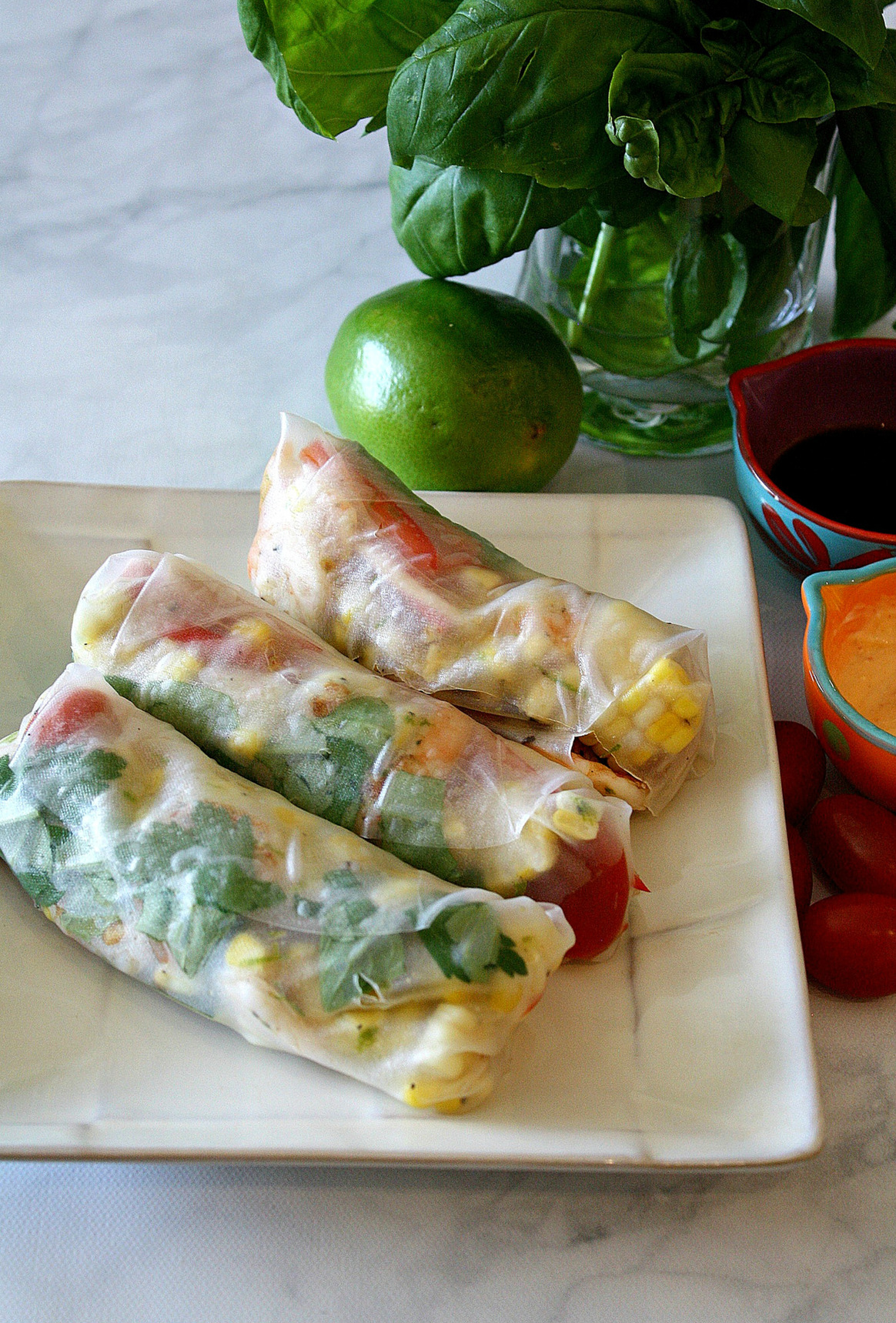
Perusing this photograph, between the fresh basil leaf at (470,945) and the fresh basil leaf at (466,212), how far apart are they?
98 cm

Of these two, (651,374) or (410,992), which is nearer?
(410,992)

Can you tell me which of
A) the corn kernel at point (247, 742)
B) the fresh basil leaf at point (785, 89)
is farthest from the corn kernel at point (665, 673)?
the fresh basil leaf at point (785, 89)

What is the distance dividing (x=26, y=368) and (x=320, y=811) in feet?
4.38

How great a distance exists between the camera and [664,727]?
54.9 inches

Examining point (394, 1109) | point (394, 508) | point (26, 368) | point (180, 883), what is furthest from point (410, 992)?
point (26, 368)

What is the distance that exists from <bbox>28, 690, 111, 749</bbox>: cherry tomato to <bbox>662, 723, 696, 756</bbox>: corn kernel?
629 mm

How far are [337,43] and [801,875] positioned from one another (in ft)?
4.06

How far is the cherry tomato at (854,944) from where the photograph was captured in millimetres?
1315

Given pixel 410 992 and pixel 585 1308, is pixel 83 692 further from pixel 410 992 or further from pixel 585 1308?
pixel 585 1308

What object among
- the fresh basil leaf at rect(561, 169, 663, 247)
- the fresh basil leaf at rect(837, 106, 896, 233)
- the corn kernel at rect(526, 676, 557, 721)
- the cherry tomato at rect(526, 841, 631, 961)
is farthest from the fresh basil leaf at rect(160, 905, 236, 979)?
the fresh basil leaf at rect(837, 106, 896, 233)

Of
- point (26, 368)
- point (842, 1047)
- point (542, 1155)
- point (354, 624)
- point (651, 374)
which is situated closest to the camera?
point (542, 1155)

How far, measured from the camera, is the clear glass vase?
186cm

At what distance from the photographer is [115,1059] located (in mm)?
1214

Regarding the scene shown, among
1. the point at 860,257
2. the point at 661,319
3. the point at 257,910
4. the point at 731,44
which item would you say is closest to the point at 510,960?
A: the point at 257,910
